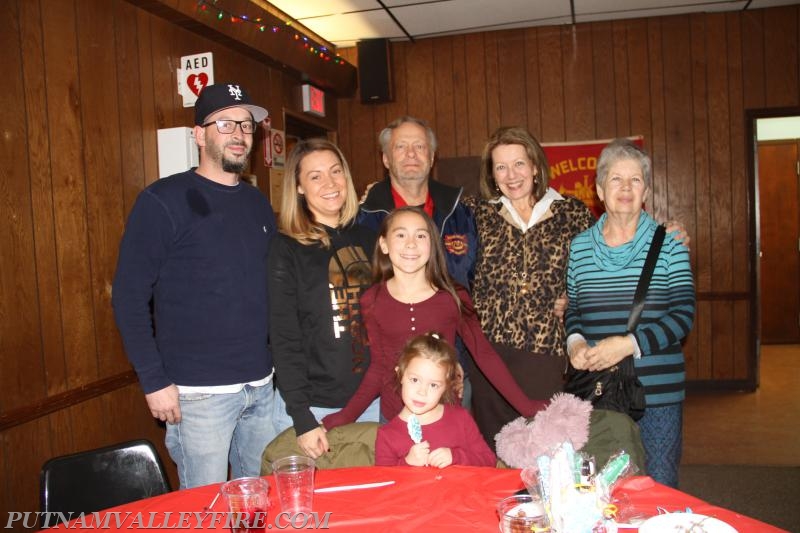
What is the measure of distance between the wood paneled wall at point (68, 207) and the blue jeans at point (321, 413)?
1.23 m

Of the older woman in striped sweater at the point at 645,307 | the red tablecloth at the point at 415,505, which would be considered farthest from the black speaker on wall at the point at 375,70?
the red tablecloth at the point at 415,505

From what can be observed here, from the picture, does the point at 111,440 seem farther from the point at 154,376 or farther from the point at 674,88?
the point at 674,88

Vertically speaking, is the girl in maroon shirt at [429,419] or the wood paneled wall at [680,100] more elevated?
the wood paneled wall at [680,100]

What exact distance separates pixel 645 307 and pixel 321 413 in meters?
1.28

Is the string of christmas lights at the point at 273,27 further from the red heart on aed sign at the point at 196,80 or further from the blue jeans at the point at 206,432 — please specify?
the blue jeans at the point at 206,432

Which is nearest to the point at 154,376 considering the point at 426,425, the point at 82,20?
the point at 426,425

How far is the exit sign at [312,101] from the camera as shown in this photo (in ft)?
18.6

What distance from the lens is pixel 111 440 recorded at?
3.38 m

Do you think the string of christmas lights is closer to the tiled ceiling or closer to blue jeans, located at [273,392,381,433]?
the tiled ceiling

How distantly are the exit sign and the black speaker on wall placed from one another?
0.55 m

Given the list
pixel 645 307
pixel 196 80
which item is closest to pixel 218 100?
pixel 196 80

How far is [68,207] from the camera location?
309 centimetres

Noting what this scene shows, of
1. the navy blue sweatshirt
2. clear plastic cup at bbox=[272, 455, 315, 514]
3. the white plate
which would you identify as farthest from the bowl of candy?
the navy blue sweatshirt

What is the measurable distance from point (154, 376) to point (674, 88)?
5510 mm
